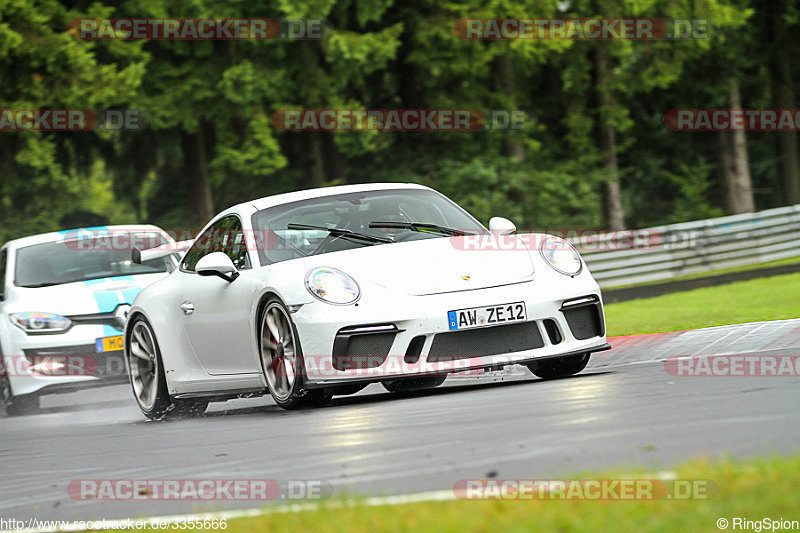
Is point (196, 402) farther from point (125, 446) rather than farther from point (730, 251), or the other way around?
point (730, 251)

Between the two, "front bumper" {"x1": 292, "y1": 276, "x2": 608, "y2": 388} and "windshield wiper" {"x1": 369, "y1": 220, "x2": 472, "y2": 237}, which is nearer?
"front bumper" {"x1": 292, "y1": 276, "x2": 608, "y2": 388}

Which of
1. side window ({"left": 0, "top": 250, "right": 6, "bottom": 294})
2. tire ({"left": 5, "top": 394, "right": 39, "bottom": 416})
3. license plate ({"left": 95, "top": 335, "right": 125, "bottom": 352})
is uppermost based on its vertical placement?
side window ({"left": 0, "top": 250, "right": 6, "bottom": 294})

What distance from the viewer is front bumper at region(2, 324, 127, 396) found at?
39.3 feet

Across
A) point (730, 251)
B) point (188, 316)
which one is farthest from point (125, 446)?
point (730, 251)

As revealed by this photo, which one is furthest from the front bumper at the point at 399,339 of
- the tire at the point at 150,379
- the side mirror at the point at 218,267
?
the tire at the point at 150,379

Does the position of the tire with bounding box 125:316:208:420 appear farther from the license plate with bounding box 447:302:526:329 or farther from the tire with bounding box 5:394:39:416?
the license plate with bounding box 447:302:526:329

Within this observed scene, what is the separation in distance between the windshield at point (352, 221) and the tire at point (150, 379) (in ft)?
5.02

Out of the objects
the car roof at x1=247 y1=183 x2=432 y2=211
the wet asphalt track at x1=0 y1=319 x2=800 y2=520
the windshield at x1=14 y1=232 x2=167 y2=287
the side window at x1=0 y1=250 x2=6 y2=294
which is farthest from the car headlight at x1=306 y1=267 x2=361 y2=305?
the side window at x1=0 y1=250 x2=6 y2=294

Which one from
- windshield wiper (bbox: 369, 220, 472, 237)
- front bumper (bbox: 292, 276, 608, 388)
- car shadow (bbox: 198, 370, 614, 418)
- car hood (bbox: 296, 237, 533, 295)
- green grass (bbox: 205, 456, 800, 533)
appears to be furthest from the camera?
windshield wiper (bbox: 369, 220, 472, 237)

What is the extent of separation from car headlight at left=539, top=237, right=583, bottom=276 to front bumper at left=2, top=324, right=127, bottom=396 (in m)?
4.90

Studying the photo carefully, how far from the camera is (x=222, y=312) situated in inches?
356

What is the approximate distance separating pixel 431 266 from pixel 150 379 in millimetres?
2944

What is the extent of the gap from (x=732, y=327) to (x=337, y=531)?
→ 718 cm

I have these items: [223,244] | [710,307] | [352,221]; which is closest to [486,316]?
[352,221]
